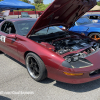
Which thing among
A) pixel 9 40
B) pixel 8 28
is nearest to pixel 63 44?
pixel 9 40

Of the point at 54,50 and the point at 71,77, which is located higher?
the point at 54,50

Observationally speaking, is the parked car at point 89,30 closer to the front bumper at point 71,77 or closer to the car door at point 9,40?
the car door at point 9,40

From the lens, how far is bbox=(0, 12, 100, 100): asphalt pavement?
2427 mm

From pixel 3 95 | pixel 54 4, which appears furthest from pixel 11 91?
pixel 54 4

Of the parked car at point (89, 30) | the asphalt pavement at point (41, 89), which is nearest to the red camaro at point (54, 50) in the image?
the asphalt pavement at point (41, 89)

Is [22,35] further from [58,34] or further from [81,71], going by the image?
[81,71]

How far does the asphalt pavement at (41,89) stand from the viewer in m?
2.43

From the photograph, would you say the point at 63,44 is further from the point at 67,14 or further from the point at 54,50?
the point at 67,14

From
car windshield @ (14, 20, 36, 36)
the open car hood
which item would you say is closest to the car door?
car windshield @ (14, 20, 36, 36)

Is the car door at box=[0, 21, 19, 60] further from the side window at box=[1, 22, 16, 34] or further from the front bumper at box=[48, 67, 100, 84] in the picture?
the front bumper at box=[48, 67, 100, 84]

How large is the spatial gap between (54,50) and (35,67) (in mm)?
614

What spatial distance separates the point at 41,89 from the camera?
267cm

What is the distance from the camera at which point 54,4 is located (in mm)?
2543

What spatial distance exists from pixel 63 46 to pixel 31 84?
47.8 inches
